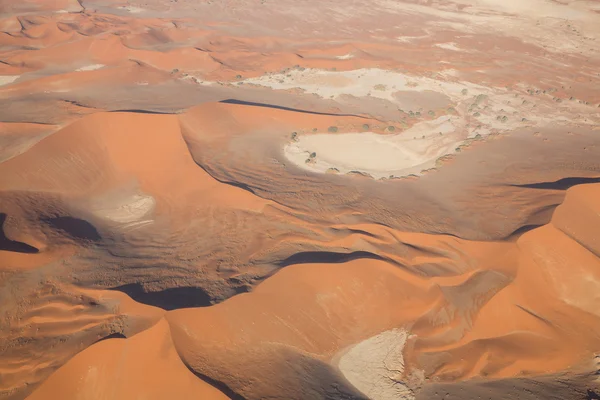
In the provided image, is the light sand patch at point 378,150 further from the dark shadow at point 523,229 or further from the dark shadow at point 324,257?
the dark shadow at point 324,257

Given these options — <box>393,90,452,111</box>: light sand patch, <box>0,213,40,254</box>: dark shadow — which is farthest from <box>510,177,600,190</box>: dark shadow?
<box>0,213,40,254</box>: dark shadow

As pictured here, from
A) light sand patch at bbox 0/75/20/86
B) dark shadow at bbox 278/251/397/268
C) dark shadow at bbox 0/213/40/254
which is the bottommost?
dark shadow at bbox 0/213/40/254

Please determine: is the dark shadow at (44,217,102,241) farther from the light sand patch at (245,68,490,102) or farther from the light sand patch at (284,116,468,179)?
the light sand patch at (245,68,490,102)

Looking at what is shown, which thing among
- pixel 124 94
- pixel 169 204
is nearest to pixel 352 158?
pixel 169 204

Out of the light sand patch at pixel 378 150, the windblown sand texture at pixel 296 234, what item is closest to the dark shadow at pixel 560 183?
the windblown sand texture at pixel 296 234

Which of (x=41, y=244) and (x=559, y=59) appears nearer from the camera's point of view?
(x=41, y=244)

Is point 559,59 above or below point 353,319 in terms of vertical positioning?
above

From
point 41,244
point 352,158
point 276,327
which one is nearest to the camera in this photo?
point 276,327

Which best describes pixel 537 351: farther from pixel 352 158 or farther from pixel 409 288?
pixel 352 158
